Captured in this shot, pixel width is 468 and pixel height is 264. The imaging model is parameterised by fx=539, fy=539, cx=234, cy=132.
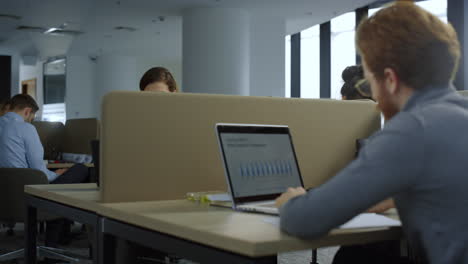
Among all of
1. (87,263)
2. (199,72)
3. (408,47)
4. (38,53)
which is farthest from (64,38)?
(408,47)

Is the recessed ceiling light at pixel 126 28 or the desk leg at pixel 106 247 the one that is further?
the recessed ceiling light at pixel 126 28

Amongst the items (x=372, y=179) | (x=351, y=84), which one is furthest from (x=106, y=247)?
(x=351, y=84)

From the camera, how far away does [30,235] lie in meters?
→ 2.07

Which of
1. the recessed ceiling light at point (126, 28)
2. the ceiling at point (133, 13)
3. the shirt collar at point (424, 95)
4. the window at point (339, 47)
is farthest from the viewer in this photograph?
the recessed ceiling light at point (126, 28)

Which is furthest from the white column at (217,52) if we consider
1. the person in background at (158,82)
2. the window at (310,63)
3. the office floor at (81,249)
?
the person in background at (158,82)

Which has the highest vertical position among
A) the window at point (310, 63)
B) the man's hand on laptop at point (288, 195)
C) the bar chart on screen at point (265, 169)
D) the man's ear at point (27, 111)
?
the window at point (310, 63)

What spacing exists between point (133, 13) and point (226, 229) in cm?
856

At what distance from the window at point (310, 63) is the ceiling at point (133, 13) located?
230mm

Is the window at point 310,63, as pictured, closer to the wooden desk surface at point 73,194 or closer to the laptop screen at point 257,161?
the wooden desk surface at point 73,194

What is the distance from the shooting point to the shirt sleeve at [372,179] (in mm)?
1018

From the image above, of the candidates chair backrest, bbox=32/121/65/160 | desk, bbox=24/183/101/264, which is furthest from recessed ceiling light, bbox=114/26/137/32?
desk, bbox=24/183/101/264

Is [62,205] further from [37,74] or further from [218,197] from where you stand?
[37,74]

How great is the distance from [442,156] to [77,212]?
1139mm

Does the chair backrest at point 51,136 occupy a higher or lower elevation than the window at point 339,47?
lower
